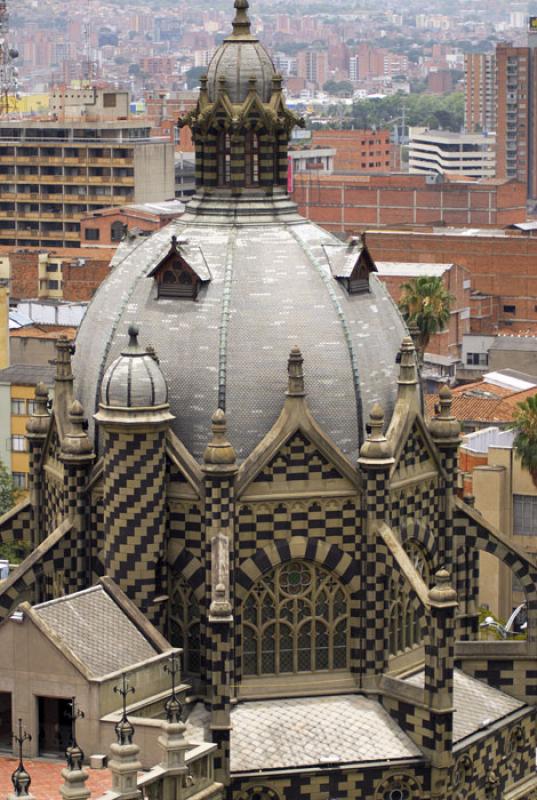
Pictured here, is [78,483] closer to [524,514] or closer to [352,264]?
[352,264]

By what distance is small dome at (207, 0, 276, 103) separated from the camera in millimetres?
75375

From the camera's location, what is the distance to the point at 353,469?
72.9 metres

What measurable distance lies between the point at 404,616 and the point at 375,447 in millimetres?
5137

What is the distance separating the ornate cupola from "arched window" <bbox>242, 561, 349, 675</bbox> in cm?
1127

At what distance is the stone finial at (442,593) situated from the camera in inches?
2803

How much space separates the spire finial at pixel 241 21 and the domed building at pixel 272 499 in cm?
7

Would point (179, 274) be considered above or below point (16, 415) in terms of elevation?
above

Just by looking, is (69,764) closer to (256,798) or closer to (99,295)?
(256,798)

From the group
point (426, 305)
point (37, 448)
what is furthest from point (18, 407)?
point (37, 448)

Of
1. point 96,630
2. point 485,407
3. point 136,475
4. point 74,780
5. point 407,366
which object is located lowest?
point 485,407

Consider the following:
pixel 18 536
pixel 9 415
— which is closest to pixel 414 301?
pixel 9 415

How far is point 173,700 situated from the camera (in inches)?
2672

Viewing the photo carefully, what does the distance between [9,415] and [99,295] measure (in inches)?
Answer: 3282

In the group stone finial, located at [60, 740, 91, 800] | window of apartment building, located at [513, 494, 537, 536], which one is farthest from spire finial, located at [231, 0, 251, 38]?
window of apartment building, located at [513, 494, 537, 536]
